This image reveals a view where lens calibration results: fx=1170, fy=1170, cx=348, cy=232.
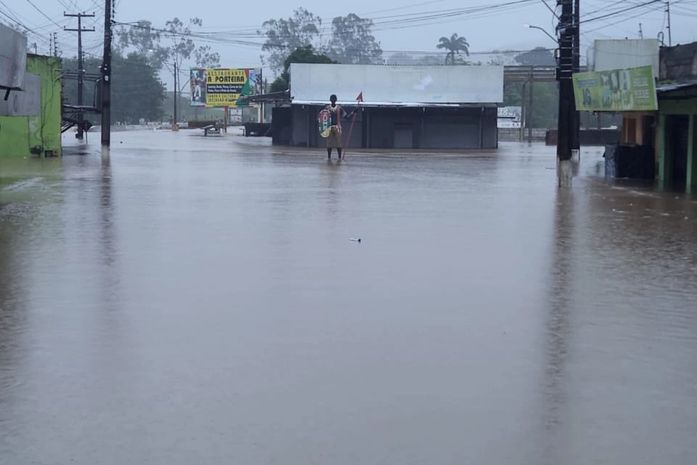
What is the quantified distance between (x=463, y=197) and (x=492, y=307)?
475 inches

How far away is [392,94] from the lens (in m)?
55.8

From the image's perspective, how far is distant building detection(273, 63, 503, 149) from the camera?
55656 mm

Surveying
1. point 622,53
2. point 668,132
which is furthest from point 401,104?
point 668,132

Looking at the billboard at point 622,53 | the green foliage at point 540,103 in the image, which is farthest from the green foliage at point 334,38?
the billboard at point 622,53

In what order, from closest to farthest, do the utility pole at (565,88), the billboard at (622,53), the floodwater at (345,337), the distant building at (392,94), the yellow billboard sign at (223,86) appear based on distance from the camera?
the floodwater at (345,337), the utility pole at (565,88), the billboard at (622,53), the distant building at (392,94), the yellow billboard sign at (223,86)

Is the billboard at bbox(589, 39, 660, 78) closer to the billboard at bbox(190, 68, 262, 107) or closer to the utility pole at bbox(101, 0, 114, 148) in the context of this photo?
the utility pole at bbox(101, 0, 114, 148)

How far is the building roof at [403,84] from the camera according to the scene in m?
55.7

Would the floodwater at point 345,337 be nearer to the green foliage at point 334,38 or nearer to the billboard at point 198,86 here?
the billboard at point 198,86

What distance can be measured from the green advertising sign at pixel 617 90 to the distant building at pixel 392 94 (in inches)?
899

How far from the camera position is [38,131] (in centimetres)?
3906

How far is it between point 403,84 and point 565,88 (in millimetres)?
30529

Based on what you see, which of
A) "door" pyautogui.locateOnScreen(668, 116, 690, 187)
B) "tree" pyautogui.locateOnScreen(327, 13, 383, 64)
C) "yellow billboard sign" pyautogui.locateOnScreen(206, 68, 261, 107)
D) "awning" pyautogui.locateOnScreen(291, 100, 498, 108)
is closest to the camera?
"door" pyautogui.locateOnScreen(668, 116, 690, 187)

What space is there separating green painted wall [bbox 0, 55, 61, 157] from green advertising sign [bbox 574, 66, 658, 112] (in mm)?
17620

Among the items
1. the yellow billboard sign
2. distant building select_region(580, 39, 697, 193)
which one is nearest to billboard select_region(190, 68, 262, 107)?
the yellow billboard sign
